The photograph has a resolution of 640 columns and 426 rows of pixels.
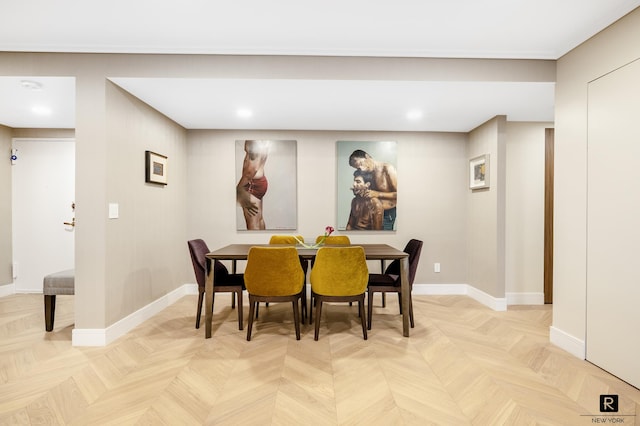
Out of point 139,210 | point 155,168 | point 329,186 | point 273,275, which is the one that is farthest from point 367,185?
point 139,210

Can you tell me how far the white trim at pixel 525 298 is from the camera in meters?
4.04

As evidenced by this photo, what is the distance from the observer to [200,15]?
7.45 feet

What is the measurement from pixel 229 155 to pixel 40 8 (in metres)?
2.44

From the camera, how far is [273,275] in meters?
2.78

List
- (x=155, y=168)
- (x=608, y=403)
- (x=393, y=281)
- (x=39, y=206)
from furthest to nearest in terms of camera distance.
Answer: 1. (x=39, y=206)
2. (x=155, y=168)
3. (x=393, y=281)
4. (x=608, y=403)

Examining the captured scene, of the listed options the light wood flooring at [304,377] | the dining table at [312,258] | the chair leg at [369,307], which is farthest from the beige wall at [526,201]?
the chair leg at [369,307]

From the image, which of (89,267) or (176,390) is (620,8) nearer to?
(176,390)

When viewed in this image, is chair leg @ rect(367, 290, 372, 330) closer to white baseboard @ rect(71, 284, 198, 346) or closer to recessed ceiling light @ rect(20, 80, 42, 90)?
white baseboard @ rect(71, 284, 198, 346)

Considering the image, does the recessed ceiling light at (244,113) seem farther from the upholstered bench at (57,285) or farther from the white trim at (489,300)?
the white trim at (489,300)

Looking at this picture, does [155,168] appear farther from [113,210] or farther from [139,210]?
[113,210]

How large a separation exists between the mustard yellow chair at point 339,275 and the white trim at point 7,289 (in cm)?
441

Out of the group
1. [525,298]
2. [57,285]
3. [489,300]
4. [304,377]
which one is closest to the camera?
[304,377]

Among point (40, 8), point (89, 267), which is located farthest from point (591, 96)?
point (89, 267)

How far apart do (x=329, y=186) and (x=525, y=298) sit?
286 centimetres
